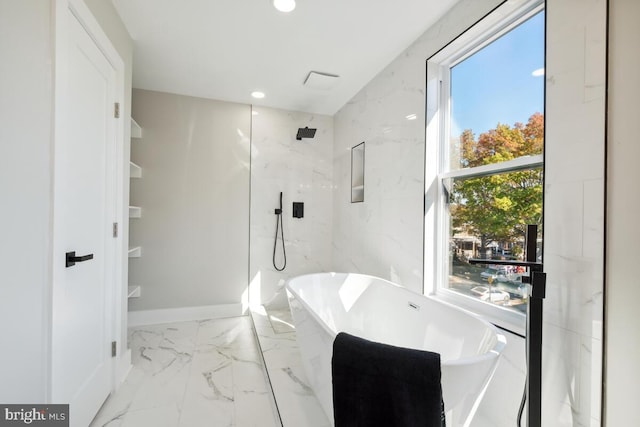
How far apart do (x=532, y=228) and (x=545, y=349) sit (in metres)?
0.58

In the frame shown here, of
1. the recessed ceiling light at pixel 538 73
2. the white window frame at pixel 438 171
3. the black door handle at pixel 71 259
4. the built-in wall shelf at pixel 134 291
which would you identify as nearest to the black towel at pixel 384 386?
the white window frame at pixel 438 171

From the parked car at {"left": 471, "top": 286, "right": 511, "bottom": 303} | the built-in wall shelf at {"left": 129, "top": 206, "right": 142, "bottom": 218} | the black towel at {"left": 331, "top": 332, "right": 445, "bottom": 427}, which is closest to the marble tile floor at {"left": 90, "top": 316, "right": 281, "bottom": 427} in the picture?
the black towel at {"left": 331, "top": 332, "right": 445, "bottom": 427}

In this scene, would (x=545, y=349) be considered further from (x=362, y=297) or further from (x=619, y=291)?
(x=362, y=297)

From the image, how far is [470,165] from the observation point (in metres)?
1.85

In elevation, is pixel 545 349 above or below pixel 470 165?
below

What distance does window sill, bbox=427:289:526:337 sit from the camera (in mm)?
1450

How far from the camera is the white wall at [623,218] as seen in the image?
996mm

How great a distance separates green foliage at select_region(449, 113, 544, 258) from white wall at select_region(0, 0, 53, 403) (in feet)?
7.22

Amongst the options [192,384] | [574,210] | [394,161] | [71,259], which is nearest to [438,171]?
[394,161]

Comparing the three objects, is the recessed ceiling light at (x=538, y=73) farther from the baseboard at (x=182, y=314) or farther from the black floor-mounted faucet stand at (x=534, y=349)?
the baseboard at (x=182, y=314)

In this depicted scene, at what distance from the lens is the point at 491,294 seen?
1.67 meters

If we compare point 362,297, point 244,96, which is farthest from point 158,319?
point 244,96

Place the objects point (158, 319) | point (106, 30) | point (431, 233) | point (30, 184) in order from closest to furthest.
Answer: point (30, 184) → point (106, 30) → point (431, 233) → point (158, 319)

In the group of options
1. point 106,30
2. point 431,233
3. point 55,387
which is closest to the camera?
point 55,387
